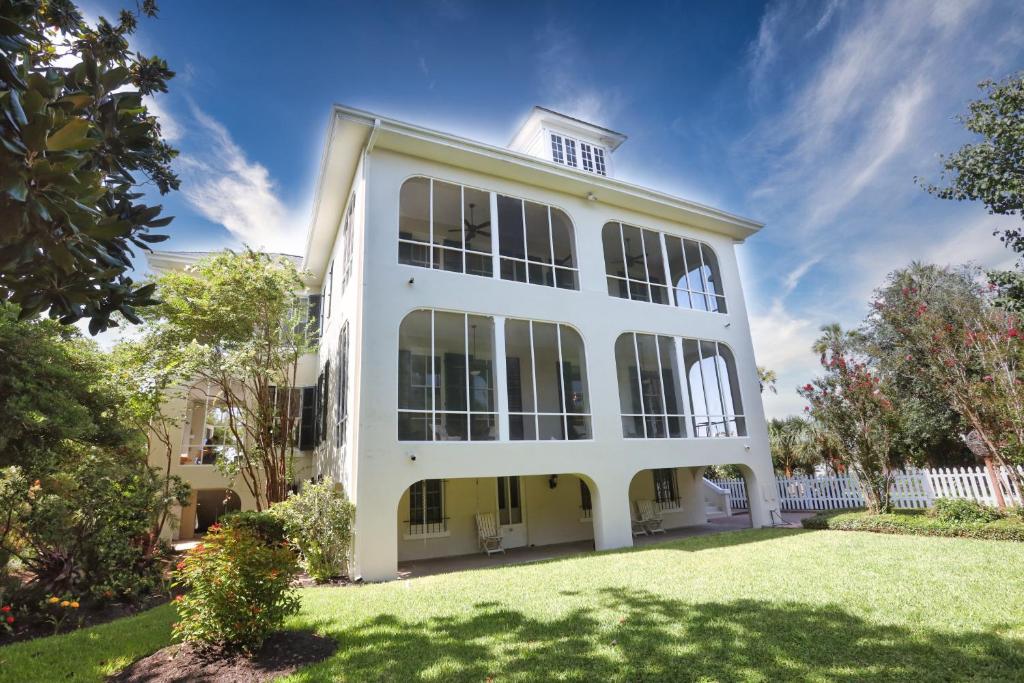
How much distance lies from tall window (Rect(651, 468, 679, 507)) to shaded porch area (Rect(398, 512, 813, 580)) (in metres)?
0.96

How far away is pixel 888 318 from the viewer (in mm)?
13898

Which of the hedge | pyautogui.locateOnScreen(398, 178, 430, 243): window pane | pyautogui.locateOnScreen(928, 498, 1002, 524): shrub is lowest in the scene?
the hedge

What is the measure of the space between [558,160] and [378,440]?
11.4 meters

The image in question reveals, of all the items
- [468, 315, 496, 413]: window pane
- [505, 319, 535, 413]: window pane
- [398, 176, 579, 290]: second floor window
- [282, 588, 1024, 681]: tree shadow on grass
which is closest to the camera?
[282, 588, 1024, 681]: tree shadow on grass

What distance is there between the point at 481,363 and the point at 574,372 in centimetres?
300

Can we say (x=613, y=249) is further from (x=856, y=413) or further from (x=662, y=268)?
(x=856, y=413)

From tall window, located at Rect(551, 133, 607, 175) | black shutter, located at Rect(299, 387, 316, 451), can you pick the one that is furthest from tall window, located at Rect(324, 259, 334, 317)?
tall window, located at Rect(551, 133, 607, 175)

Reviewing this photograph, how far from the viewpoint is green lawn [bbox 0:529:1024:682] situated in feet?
13.8

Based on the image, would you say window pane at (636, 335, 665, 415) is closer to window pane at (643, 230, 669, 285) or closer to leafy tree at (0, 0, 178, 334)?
window pane at (643, 230, 669, 285)

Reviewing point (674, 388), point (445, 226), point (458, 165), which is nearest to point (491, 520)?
point (674, 388)

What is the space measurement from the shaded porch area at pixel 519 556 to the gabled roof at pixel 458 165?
9418 millimetres

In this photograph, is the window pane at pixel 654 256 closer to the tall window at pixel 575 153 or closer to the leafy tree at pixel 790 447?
the tall window at pixel 575 153

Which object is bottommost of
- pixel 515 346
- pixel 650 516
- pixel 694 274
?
pixel 650 516

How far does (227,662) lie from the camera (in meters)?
4.71
